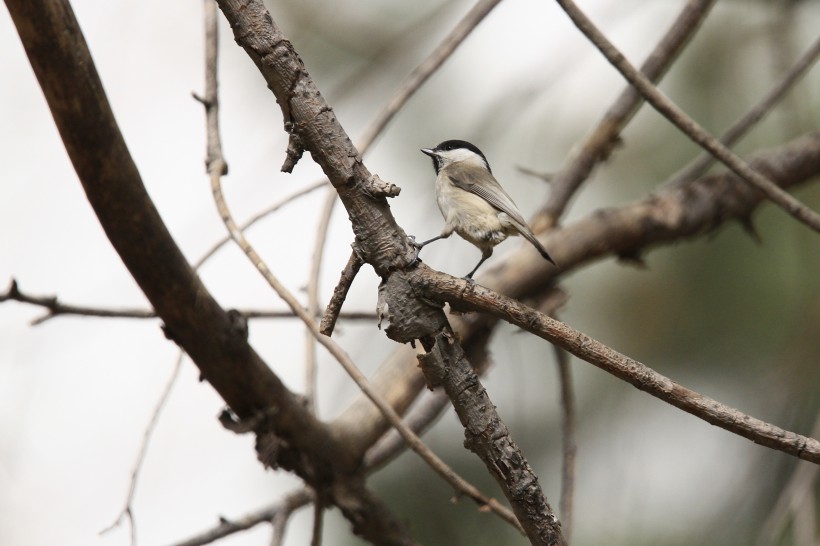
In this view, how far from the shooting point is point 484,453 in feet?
4.07

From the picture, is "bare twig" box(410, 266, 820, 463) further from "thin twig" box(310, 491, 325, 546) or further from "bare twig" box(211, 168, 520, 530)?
"thin twig" box(310, 491, 325, 546)

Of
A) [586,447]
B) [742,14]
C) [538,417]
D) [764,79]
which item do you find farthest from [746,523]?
[742,14]

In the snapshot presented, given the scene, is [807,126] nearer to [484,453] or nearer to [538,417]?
[538,417]

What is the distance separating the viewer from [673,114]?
1806 millimetres

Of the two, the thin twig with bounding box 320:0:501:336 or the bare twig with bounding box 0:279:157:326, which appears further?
the thin twig with bounding box 320:0:501:336

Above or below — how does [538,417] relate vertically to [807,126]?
below

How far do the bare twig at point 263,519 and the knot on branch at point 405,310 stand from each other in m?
0.80

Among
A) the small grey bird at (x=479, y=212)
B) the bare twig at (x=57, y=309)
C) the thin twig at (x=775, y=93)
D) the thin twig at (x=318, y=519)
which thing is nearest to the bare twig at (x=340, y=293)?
the small grey bird at (x=479, y=212)

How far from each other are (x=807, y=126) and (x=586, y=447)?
1.34 m

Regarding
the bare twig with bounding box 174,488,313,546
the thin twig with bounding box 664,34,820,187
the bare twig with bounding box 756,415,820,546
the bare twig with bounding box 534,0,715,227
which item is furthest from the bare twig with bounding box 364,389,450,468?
the thin twig with bounding box 664,34,820,187

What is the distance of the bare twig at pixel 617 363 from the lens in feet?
3.67

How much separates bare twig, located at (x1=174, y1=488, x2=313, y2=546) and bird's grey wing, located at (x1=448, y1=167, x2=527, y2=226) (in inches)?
32.9

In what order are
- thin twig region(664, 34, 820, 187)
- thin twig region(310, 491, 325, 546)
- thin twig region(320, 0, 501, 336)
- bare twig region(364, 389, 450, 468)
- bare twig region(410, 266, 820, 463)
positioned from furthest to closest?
thin twig region(664, 34, 820, 187)
bare twig region(364, 389, 450, 468)
thin twig region(320, 0, 501, 336)
thin twig region(310, 491, 325, 546)
bare twig region(410, 266, 820, 463)

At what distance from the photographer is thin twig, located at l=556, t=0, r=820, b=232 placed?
1714 millimetres
